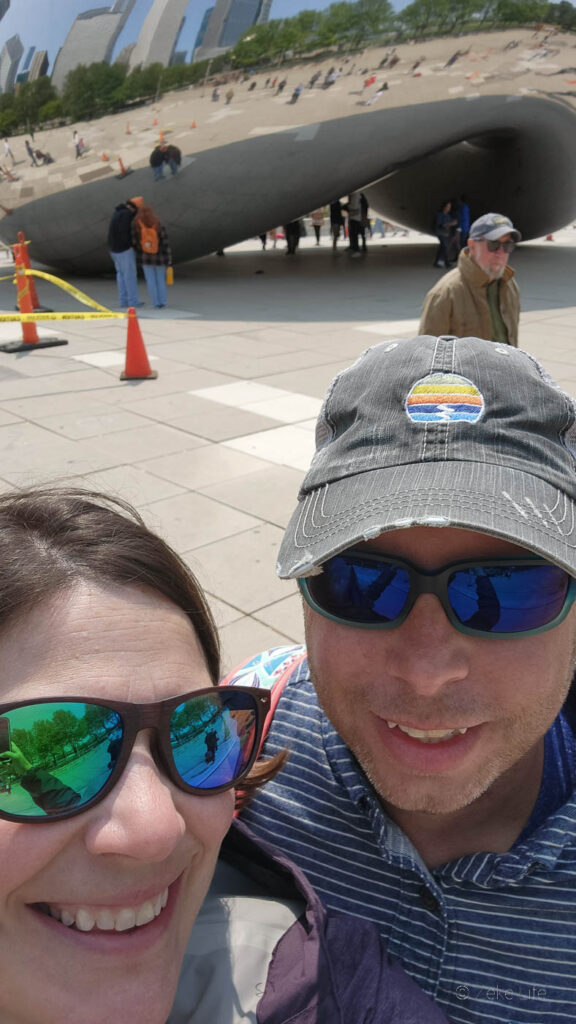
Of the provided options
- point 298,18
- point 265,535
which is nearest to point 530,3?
point 298,18

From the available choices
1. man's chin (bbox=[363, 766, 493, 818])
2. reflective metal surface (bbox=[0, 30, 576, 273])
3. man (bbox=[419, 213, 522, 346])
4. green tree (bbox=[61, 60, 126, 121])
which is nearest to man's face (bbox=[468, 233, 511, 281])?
man (bbox=[419, 213, 522, 346])

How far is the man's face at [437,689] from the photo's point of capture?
1373 millimetres

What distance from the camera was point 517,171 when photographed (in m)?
19.5

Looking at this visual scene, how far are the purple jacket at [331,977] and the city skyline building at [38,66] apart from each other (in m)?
17.7

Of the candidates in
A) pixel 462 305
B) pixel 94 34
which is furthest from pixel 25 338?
pixel 94 34

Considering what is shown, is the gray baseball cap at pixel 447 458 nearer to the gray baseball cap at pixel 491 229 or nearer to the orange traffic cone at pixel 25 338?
the gray baseball cap at pixel 491 229

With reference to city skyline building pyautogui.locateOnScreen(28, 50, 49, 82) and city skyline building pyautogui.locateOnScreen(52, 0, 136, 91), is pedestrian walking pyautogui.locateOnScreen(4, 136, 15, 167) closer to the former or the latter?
city skyline building pyautogui.locateOnScreen(28, 50, 49, 82)

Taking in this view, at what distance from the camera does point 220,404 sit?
8.08 metres

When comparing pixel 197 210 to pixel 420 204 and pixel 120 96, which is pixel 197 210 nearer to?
pixel 120 96

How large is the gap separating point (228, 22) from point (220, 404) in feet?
33.2

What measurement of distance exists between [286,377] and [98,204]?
28.6ft

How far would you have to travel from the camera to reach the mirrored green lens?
1111mm

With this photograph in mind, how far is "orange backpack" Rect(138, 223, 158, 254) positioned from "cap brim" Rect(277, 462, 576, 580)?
492 inches

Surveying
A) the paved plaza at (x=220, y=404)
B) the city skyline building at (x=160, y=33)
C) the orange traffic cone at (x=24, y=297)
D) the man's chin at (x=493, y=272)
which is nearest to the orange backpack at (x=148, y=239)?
the paved plaza at (x=220, y=404)
